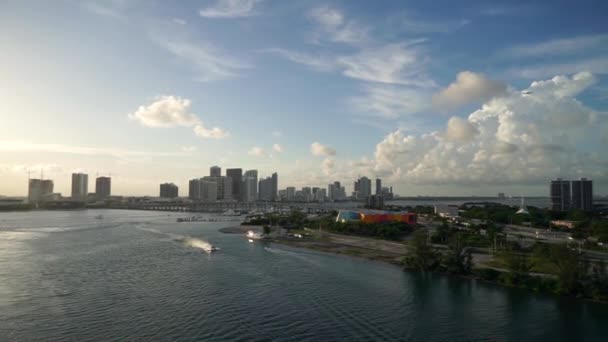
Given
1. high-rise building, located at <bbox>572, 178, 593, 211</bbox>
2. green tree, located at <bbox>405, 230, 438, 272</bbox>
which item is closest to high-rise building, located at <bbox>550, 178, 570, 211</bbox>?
high-rise building, located at <bbox>572, 178, 593, 211</bbox>

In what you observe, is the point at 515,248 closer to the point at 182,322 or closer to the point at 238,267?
the point at 238,267

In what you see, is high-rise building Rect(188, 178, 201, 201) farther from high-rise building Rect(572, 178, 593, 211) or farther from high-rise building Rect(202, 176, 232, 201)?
high-rise building Rect(572, 178, 593, 211)

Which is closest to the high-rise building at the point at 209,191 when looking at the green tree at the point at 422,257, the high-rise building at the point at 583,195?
the high-rise building at the point at 583,195

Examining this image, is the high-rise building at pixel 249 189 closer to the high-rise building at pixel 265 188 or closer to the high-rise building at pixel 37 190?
the high-rise building at pixel 265 188

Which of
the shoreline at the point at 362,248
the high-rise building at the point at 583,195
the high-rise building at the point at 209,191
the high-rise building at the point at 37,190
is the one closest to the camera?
the shoreline at the point at 362,248

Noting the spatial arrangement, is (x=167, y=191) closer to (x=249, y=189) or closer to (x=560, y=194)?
(x=249, y=189)
